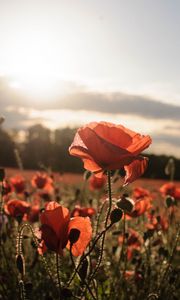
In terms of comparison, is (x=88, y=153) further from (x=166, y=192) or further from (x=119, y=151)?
(x=166, y=192)

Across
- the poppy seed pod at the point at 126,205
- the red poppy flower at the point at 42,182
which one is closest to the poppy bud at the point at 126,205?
the poppy seed pod at the point at 126,205

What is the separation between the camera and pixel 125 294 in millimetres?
3246

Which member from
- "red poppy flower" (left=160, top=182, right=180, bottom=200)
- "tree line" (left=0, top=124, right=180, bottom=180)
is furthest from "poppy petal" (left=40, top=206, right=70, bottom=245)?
"tree line" (left=0, top=124, right=180, bottom=180)

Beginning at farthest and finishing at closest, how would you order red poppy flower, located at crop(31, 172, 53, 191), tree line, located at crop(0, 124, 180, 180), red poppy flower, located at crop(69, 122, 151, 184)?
1. tree line, located at crop(0, 124, 180, 180)
2. red poppy flower, located at crop(31, 172, 53, 191)
3. red poppy flower, located at crop(69, 122, 151, 184)

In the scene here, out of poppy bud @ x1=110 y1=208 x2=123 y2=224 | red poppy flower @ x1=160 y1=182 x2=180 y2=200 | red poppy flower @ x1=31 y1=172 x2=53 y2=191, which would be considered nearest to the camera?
poppy bud @ x1=110 y1=208 x2=123 y2=224

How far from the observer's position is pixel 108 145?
183cm

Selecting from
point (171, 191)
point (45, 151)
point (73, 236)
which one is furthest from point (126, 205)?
point (45, 151)

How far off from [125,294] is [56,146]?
19122mm

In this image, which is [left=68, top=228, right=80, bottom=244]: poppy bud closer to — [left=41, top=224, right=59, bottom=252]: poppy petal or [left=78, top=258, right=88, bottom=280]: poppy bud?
[left=41, top=224, right=59, bottom=252]: poppy petal

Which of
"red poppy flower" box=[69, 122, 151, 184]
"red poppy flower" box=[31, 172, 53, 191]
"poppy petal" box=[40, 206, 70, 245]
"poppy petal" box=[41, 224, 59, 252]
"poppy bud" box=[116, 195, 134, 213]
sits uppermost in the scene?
"red poppy flower" box=[69, 122, 151, 184]

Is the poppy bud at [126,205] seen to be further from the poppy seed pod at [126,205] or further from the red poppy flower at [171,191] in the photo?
the red poppy flower at [171,191]

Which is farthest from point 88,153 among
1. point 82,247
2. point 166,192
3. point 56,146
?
point 56,146

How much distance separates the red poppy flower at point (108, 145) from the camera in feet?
5.99

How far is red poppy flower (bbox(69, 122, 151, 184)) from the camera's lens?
1.83 m
